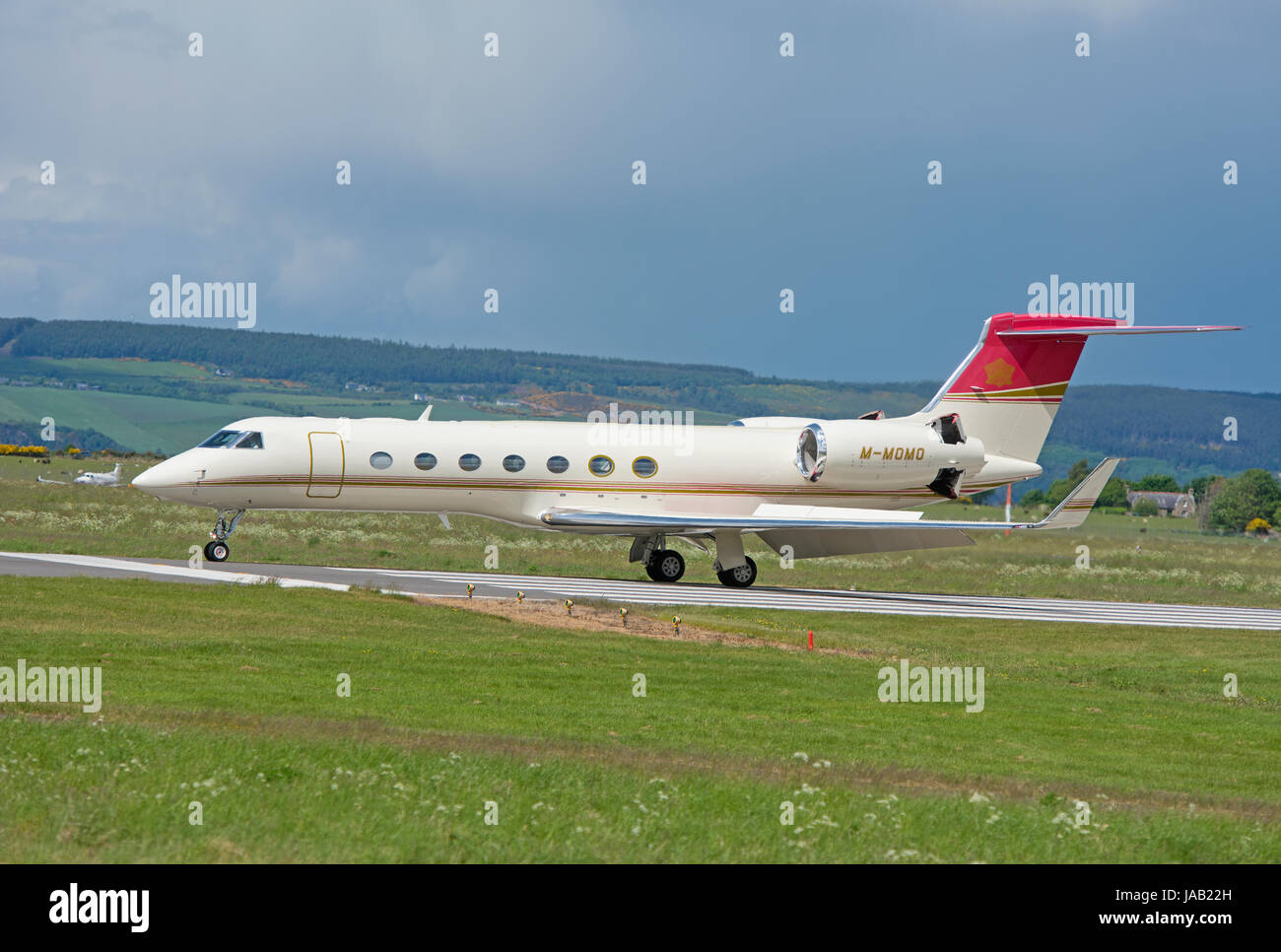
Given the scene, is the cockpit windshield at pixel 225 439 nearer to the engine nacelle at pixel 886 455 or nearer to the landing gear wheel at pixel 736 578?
the landing gear wheel at pixel 736 578

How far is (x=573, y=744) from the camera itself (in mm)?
13945

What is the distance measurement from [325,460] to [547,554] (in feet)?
41.8

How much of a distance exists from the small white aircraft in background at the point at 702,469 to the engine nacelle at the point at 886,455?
0.04m

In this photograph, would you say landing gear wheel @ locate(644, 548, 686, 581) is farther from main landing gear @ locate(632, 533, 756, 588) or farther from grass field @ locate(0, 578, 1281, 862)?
grass field @ locate(0, 578, 1281, 862)

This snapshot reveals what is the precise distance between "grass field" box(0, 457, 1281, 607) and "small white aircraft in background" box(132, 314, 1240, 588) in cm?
425

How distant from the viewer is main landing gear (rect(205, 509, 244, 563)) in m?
32.7

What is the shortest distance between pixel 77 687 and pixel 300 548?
1080 inches

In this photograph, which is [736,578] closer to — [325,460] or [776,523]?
[776,523]

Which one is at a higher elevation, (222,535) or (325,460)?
(325,460)

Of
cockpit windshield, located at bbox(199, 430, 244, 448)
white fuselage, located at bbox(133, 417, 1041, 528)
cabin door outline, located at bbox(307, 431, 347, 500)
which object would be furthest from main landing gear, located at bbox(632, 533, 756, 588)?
cockpit windshield, located at bbox(199, 430, 244, 448)

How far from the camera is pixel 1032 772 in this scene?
14.3 meters

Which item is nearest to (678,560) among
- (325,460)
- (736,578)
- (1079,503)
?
(736,578)

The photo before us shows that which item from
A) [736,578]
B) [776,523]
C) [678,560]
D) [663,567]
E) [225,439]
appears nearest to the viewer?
[225,439]
